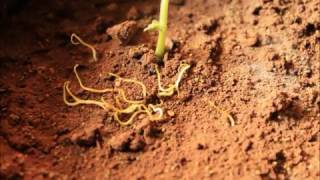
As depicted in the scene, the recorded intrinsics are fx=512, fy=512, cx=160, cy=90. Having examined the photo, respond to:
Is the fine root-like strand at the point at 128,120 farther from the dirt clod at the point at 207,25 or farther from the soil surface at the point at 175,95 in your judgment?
the dirt clod at the point at 207,25

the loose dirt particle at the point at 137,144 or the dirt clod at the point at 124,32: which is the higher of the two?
the dirt clod at the point at 124,32

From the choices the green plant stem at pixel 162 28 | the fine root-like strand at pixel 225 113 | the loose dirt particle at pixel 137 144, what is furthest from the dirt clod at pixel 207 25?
the loose dirt particle at pixel 137 144

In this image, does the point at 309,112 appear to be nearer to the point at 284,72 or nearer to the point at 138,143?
the point at 284,72

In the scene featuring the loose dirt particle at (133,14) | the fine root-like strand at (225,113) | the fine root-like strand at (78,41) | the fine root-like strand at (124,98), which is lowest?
the fine root-like strand at (225,113)

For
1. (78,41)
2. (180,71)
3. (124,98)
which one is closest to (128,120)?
(124,98)

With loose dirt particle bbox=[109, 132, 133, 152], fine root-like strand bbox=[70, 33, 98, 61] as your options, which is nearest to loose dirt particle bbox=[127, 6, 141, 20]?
fine root-like strand bbox=[70, 33, 98, 61]

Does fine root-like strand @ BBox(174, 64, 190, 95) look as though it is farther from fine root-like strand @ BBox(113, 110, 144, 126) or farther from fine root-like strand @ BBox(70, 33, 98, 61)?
fine root-like strand @ BBox(70, 33, 98, 61)
